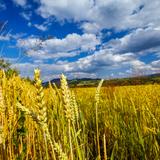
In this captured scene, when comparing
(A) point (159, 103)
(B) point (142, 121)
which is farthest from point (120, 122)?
(A) point (159, 103)

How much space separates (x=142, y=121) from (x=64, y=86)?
232 cm

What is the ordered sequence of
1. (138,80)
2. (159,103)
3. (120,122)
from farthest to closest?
(138,80)
(159,103)
(120,122)

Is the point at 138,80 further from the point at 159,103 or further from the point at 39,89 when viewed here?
the point at 39,89

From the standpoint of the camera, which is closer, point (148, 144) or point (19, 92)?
point (148, 144)

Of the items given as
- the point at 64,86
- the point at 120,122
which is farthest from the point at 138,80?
the point at 64,86

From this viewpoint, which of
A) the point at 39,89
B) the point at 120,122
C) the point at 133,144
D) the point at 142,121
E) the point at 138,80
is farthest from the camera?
the point at 138,80

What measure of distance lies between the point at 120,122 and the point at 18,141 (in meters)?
1.21

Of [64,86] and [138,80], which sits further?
[138,80]

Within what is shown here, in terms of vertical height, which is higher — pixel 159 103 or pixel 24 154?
pixel 159 103

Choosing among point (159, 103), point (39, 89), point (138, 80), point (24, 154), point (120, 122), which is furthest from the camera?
point (138, 80)

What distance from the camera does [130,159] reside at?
307cm

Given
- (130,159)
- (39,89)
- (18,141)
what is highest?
(39,89)

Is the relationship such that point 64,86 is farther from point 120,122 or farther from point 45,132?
point 120,122

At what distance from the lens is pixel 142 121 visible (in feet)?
10.9
